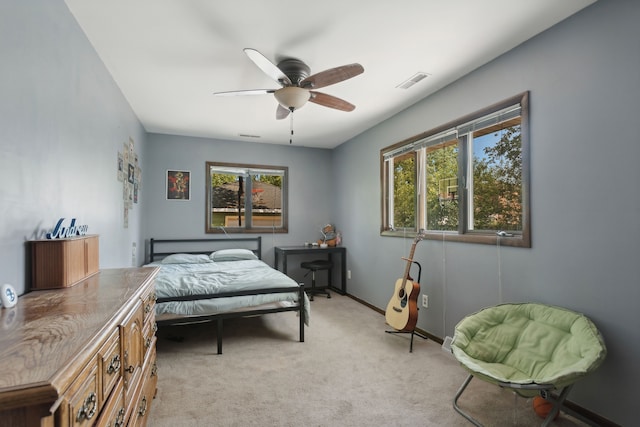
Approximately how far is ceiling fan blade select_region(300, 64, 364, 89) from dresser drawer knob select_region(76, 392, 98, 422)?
2111mm

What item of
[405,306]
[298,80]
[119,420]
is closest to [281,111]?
[298,80]

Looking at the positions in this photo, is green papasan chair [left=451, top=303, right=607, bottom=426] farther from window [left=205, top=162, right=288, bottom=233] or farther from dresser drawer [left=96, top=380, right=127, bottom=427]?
window [left=205, top=162, right=288, bottom=233]

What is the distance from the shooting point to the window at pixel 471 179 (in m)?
2.39

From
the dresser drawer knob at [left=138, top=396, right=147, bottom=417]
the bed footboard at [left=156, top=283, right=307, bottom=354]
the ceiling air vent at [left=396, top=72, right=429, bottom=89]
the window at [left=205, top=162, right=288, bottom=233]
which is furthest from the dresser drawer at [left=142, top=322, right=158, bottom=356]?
the window at [left=205, top=162, right=288, bottom=233]

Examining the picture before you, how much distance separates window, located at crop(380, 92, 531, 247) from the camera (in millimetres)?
2391

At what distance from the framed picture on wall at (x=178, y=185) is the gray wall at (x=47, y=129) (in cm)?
216

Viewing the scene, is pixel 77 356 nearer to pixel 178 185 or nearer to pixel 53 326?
pixel 53 326

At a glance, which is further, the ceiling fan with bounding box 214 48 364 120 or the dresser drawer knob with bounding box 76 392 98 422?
the ceiling fan with bounding box 214 48 364 120

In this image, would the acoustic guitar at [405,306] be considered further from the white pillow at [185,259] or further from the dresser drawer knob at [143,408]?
the white pillow at [185,259]

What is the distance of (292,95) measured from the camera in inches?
99.4

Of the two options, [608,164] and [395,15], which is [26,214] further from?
[608,164]

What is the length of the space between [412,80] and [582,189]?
62.5 inches

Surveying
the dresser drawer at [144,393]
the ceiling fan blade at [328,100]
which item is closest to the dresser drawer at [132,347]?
the dresser drawer at [144,393]

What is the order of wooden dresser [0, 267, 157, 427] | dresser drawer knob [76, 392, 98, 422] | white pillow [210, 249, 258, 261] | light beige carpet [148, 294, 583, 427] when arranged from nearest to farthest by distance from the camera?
wooden dresser [0, 267, 157, 427] → dresser drawer knob [76, 392, 98, 422] → light beige carpet [148, 294, 583, 427] → white pillow [210, 249, 258, 261]
